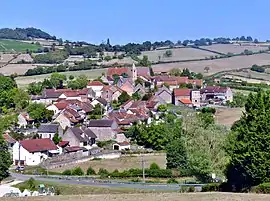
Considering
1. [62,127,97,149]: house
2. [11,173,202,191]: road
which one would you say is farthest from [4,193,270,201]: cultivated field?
[62,127,97,149]: house

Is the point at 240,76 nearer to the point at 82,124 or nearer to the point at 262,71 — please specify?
the point at 262,71

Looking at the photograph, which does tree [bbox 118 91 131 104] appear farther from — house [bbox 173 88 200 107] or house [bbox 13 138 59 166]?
house [bbox 13 138 59 166]

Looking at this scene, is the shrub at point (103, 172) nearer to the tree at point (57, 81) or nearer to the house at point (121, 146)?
the house at point (121, 146)

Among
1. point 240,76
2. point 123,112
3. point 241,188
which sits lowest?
point 241,188

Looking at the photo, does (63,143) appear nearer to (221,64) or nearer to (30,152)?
(30,152)

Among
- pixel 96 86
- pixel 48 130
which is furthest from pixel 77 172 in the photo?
pixel 96 86

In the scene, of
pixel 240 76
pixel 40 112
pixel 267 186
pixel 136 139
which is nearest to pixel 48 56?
pixel 240 76
